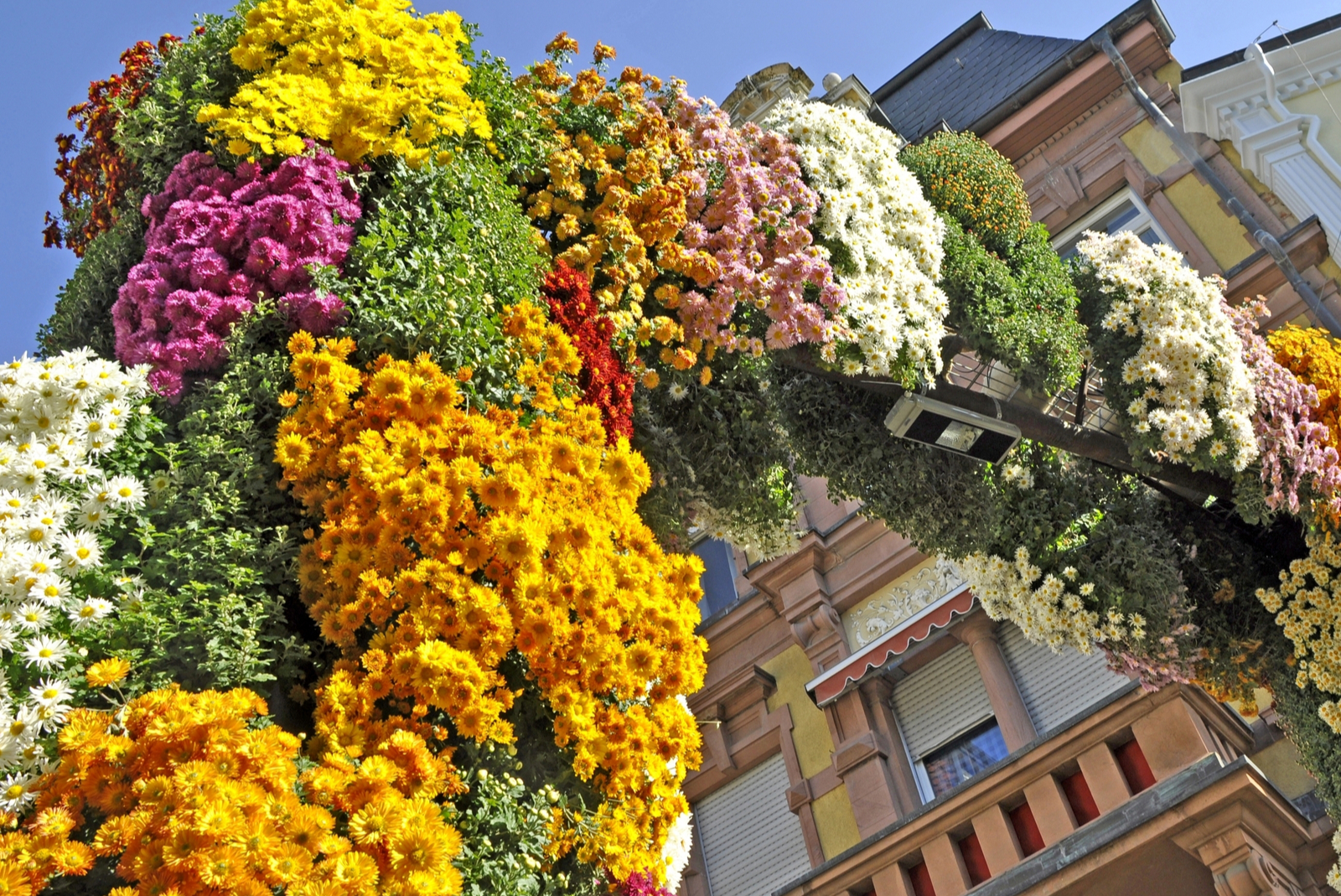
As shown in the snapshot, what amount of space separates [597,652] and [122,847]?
4.25 ft

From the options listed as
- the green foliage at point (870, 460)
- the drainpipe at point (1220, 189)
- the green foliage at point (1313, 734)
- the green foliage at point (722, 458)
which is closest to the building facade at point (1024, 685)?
the drainpipe at point (1220, 189)

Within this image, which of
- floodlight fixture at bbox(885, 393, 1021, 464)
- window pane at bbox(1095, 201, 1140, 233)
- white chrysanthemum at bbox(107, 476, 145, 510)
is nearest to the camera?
white chrysanthemum at bbox(107, 476, 145, 510)

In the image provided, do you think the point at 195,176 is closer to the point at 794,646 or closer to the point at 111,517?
the point at 111,517

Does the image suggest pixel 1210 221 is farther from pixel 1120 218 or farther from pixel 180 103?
pixel 180 103

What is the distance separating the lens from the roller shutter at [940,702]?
35.1ft

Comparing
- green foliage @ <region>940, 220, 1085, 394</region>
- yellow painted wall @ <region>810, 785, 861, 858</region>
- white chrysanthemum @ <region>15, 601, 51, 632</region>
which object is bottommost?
white chrysanthemum @ <region>15, 601, 51, 632</region>

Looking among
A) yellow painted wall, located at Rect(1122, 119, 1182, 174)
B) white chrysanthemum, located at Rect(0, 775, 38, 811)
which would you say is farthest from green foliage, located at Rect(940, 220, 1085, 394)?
yellow painted wall, located at Rect(1122, 119, 1182, 174)

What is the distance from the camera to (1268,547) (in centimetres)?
679

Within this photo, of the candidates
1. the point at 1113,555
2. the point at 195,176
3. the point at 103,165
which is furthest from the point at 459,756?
the point at 1113,555

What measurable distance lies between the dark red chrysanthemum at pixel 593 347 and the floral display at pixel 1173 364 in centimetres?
316

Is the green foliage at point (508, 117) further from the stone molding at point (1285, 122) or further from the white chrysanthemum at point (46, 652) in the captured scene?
the stone molding at point (1285, 122)

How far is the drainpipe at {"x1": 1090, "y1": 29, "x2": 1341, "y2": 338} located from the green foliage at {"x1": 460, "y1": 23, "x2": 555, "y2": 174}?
8.39m

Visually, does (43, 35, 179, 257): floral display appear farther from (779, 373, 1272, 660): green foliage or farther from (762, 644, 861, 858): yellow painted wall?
(762, 644, 861, 858): yellow painted wall

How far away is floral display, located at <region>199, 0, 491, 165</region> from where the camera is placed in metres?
4.00
